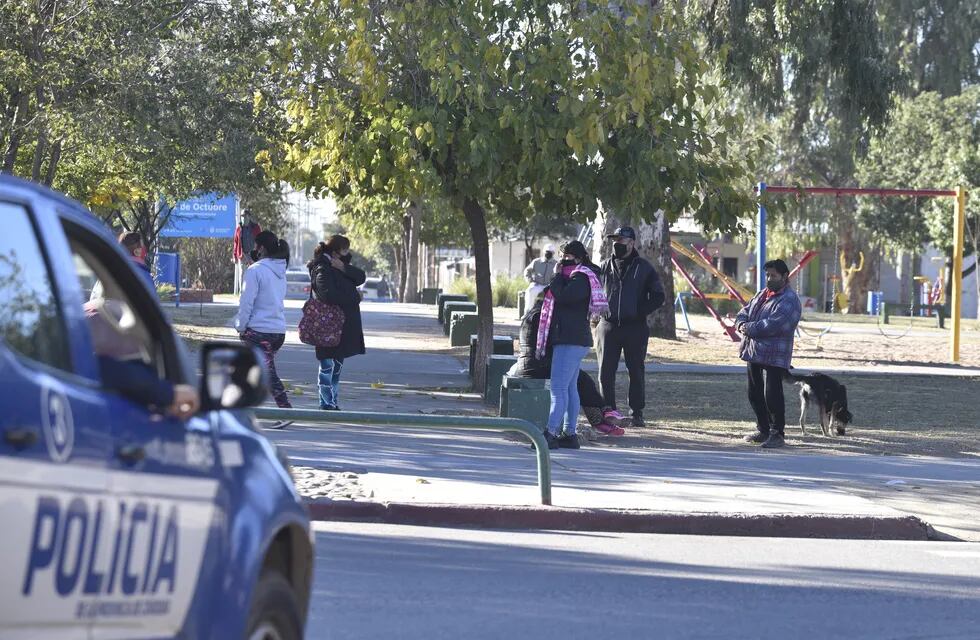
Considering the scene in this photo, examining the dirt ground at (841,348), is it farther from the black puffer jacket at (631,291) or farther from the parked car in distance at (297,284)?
the parked car in distance at (297,284)

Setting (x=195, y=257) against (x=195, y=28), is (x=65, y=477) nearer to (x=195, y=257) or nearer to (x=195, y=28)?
(x=195, y=28)

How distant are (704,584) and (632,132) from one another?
943 centimetres

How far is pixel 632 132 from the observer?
674 inches

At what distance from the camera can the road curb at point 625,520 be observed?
33.2ft

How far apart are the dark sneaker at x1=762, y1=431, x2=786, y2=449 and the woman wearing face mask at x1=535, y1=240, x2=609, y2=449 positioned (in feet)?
7.15

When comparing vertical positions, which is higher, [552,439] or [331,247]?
[331,247]

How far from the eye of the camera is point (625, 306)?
50.8 feet

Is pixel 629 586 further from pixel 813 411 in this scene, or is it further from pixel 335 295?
pixel 813 411

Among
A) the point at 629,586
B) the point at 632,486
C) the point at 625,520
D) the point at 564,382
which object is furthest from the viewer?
the point at 564,382

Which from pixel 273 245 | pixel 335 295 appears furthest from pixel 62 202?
pixel 335 295

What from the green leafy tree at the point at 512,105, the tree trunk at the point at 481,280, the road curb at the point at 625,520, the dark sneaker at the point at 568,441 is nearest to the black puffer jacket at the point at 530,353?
the dark sneaker at the point at 568,441

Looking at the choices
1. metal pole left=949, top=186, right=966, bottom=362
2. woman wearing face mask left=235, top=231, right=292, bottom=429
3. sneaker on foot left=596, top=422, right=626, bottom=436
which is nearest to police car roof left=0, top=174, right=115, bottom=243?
woman wearing face mask left=235, top=231, right=292, bottom=429

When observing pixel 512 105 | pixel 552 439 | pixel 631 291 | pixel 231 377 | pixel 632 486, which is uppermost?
pixel 512 105

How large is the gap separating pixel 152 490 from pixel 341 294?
11652 mm
